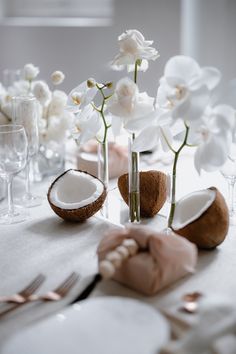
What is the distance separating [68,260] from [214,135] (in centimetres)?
37

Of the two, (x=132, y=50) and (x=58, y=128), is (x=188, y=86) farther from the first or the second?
(x=58, y=128)

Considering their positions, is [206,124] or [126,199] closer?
[206,124]

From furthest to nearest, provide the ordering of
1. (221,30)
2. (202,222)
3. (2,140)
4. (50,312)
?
(221,30)
(2,140)
(202,222)
(50,312)

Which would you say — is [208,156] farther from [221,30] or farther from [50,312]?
[221,30]

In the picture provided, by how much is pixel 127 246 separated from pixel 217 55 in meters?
2.46

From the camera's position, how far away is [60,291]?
98 cm

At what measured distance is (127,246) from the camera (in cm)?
95

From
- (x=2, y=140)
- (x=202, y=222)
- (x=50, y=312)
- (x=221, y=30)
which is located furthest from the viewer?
(x=221, y=30)

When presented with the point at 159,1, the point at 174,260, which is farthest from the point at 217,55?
the point at 174,260

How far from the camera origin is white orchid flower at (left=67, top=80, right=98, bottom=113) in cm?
121

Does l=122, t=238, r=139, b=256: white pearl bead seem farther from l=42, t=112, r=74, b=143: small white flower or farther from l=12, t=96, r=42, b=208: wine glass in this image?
l=42, t=112, r=74, b=143: small white flower

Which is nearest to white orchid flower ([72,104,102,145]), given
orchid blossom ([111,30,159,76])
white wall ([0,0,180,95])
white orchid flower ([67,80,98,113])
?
white orchid flower ([67,80,98,113])

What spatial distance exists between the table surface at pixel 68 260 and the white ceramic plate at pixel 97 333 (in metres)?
0.10

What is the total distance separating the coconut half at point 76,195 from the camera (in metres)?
1.27
